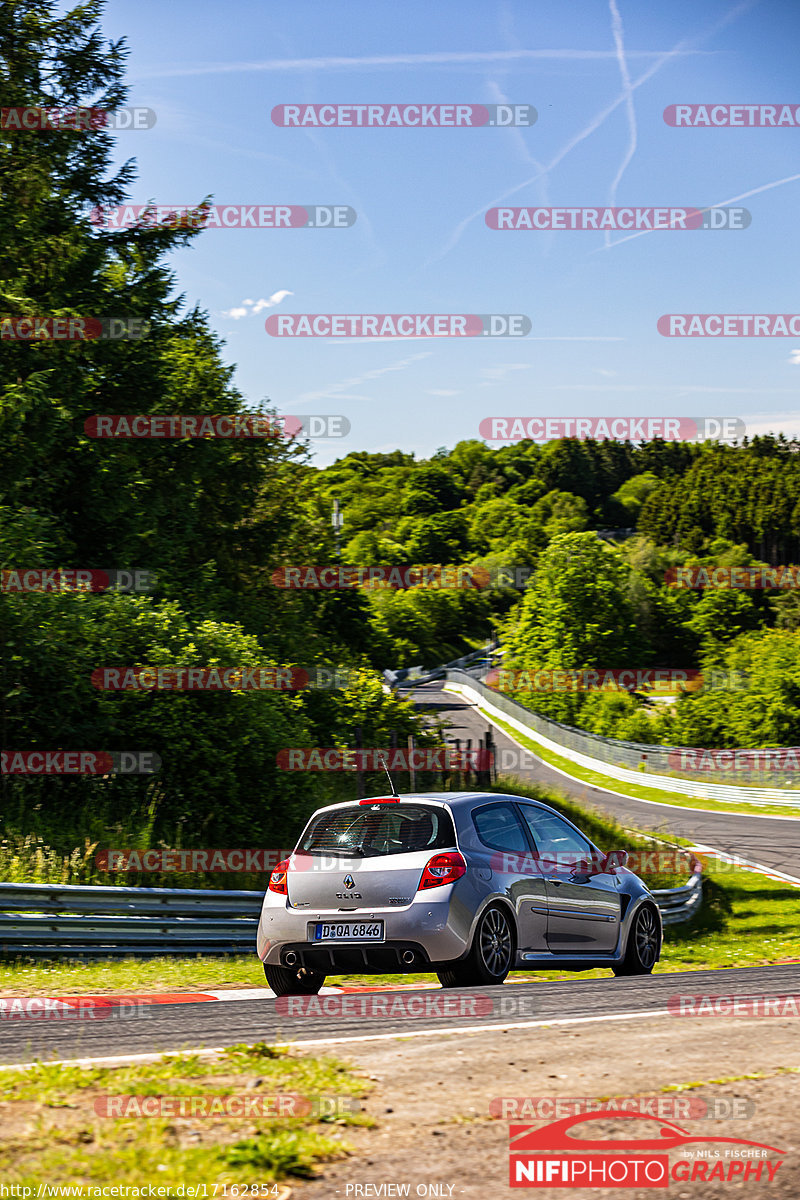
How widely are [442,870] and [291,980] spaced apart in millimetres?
1648

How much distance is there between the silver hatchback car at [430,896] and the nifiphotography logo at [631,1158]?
3.86m

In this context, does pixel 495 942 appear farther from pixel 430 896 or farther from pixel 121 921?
pixel 121 921

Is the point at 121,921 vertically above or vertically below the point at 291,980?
below

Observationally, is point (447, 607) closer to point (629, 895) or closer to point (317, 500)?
point (317, 500)

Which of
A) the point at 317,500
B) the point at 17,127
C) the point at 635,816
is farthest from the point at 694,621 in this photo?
the point at 17,127

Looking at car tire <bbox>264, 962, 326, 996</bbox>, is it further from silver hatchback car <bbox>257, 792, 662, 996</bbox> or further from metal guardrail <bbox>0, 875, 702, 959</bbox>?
metal guardrail <bbox>0, 875, 702, 959</bbox>
